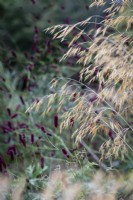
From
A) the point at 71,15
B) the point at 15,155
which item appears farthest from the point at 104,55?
the point at 71,15

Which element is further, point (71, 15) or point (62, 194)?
point (71, 15)

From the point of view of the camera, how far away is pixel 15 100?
8.68 meters

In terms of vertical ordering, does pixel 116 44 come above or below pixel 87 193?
above

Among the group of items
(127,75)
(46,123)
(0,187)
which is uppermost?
(127,75)

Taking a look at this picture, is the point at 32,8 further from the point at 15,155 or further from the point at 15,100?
the point at 15,155

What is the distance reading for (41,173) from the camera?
19.2 ft

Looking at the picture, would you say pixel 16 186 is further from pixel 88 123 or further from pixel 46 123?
pixel 46 123

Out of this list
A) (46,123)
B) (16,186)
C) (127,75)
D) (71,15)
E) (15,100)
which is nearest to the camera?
(127,75)

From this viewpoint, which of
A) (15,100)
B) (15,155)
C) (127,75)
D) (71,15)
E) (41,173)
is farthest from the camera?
(71,15)

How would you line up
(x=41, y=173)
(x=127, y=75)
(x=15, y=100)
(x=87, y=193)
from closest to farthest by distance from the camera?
(x=127, y=75)
(x=87, y=193)
(x=41, y=173)
(x=15, y=100)

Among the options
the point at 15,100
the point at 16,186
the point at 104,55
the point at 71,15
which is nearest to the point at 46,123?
the point at 15,100

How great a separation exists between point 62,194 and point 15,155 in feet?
5.16

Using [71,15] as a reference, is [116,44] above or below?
above

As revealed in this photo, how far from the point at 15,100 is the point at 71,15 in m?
4.11
